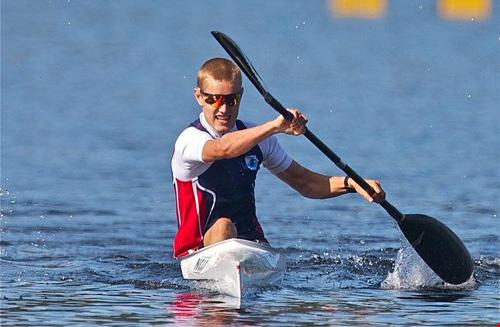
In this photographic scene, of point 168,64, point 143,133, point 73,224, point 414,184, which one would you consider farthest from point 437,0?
point 73,224

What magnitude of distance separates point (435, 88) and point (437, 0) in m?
16.2

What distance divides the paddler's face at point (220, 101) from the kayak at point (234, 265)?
76 cm

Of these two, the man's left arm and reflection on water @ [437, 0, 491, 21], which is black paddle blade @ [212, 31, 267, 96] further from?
reflection on water @ [437, 0, 491, 21]

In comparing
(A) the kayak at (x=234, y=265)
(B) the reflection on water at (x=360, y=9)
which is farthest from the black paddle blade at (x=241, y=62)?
(B) the reflection on water at (x=360, y=9)

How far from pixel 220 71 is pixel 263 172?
6136mm

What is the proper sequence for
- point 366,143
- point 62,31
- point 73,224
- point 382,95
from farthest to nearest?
1. point 62,31
2. point 382,95
3. point 366,143
4. point 73,224

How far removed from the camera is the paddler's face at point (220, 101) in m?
9.27

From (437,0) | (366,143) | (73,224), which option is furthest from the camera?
(437,0)

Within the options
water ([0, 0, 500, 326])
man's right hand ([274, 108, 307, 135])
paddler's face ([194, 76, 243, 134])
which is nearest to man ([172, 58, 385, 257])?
paddler's face ([194, 76, 243, 134])

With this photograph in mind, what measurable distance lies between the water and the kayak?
0.12 metres

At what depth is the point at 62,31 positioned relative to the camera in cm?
3141

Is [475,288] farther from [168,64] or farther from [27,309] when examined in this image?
[168,64]

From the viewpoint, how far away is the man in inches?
365

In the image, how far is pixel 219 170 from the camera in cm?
950
